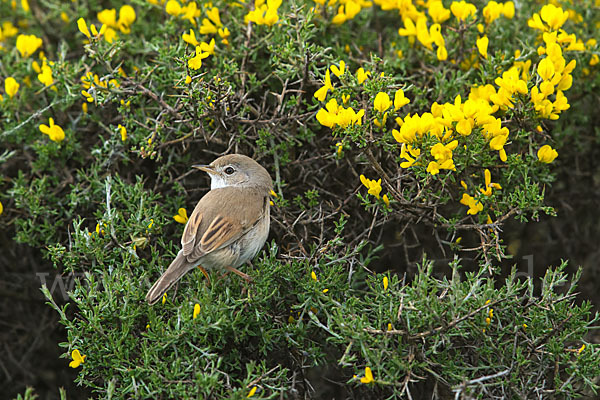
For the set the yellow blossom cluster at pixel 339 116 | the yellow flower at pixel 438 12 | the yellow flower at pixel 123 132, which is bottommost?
the yellow flower at pixel 123 132

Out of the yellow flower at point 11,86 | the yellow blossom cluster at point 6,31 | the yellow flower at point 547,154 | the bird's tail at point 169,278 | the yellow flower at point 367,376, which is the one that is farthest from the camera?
the yellow blossom cluster at point 6,31

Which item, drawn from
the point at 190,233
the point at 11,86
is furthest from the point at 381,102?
the point at 11,86

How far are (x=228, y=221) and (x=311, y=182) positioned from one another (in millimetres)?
718

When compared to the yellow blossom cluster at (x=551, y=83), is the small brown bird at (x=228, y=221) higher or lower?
lower

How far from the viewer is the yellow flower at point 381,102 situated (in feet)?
11.2

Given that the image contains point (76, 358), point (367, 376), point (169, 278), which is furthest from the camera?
point (169, 278)

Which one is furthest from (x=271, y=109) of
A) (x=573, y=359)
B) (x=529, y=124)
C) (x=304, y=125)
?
(x=573, y=359)

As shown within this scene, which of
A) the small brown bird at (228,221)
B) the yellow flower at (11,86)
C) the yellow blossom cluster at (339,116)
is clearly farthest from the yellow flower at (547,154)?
the yellow flower at (11,86)

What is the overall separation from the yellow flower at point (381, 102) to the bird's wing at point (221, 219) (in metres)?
0.90

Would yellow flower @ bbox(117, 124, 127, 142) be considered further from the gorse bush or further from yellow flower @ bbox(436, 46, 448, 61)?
yellow flower @ bbox(436, 46, 448, 61)

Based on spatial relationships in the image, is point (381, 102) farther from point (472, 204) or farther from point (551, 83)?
point (551, 83)

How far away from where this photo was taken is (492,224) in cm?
355

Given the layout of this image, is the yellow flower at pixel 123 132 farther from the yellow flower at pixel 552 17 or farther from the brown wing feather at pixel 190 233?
the yellow flower at pixel 552 17

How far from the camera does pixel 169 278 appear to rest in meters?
3.36
